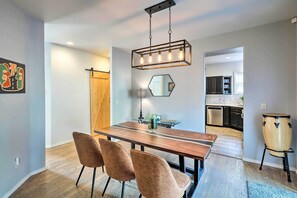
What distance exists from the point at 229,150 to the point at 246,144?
64cm

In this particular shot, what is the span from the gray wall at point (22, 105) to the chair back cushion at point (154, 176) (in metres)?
1.98

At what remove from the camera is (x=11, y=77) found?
2176mm

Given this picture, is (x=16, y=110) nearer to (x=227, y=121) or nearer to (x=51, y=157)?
(x=51, y=157)

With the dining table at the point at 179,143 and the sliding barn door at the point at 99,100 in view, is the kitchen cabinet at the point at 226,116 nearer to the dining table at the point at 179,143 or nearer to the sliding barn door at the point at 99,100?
the dining table at the point at 179,143

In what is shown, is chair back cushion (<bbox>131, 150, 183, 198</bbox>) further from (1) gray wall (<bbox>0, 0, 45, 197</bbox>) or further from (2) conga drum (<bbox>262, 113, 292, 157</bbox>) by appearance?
(2) conga drum (<bbox>262, 113, 292, 157</bbox>)

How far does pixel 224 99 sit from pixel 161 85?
3800 mm

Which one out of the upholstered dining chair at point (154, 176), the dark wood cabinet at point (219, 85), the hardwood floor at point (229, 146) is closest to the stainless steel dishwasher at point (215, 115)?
the dark wood cabinet at point (219, 85)

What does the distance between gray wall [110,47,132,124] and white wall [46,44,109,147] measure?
3.47ft

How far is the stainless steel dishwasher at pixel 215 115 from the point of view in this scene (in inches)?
250

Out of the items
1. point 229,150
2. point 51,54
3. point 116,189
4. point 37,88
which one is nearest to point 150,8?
point 37,88

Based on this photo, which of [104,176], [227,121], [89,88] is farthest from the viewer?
[227,121]

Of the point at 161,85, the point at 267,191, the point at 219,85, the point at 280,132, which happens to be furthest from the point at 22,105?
the point at 219,85

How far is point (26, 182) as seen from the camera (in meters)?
2.40

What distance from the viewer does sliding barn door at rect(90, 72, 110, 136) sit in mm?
5039
